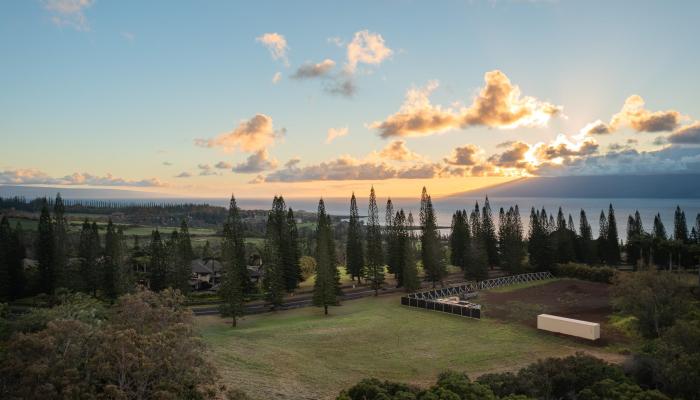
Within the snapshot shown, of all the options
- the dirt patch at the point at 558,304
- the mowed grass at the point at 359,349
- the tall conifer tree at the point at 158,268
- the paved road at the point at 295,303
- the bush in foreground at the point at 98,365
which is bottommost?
the paved road at the point at 295,303

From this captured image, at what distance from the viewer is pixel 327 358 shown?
27922 millimetres

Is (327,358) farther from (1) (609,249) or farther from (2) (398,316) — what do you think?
(1) (609,249)

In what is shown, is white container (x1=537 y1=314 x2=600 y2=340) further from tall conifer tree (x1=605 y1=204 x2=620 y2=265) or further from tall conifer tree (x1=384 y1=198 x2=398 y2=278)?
tall conifer tree (x1=605 y1=204 x2=620 y2=265)

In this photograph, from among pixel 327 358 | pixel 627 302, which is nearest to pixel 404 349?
pixel 327 358

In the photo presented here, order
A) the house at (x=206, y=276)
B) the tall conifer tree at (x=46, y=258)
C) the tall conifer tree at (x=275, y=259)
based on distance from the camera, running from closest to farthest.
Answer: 1. the tall conifer tree at (x=275, y=259)
2. the tall conifer tree at (x=46, y=258)
3. the house at (x=206, y=276)

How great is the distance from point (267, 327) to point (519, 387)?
23.0m

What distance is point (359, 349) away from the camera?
30.1 m

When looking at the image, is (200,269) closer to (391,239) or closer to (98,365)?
(391,239)

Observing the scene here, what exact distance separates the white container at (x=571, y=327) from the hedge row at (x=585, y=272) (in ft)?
77.6

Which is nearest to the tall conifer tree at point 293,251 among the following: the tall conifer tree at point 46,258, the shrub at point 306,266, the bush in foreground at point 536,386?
the shrub at point 306,266

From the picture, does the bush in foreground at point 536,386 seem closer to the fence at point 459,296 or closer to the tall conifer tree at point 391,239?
the fence at point 459,296

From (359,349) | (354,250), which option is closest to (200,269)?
(354,250)

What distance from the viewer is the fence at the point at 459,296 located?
129 feet

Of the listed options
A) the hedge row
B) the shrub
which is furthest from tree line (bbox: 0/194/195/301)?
the hedge row
